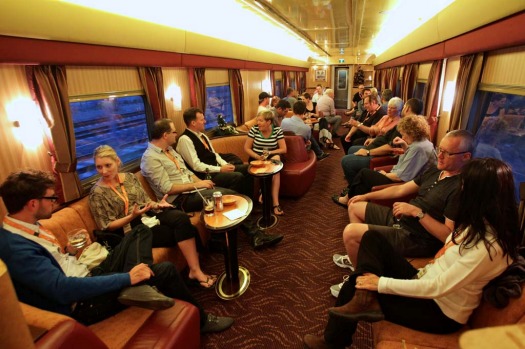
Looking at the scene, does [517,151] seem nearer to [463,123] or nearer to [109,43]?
[463,123]

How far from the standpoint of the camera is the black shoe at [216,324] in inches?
93.7

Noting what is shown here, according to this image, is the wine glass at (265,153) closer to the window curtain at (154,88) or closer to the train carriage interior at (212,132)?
the train carriage interior at (212,132)

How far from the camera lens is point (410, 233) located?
2428 millimetres

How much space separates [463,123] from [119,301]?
423 centimetres

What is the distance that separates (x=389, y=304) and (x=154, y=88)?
4.28m

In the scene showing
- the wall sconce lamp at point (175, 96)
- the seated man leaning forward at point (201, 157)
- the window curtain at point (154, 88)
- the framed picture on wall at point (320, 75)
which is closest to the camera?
the seated man leaning forward at point (201, 157)

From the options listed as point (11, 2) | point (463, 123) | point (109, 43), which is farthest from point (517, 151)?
point (11, 2)

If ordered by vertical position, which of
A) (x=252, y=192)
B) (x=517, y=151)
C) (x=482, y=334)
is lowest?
(x=252, y=192)

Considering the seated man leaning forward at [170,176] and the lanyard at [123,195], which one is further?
the seated man leaning forward at [170,176]

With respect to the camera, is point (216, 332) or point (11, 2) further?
point (216, 332)

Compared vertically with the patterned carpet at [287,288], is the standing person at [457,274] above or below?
above

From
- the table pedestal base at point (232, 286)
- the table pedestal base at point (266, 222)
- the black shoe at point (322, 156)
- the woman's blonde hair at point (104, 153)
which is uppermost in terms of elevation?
the woman's blonde hair at point (104, 153)

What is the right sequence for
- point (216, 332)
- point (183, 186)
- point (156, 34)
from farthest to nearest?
point (156, 34)
point (183, 186)
point (216, 332)

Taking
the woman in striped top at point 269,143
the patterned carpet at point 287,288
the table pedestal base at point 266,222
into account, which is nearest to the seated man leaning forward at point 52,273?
the patterned carpet at point 287,288
